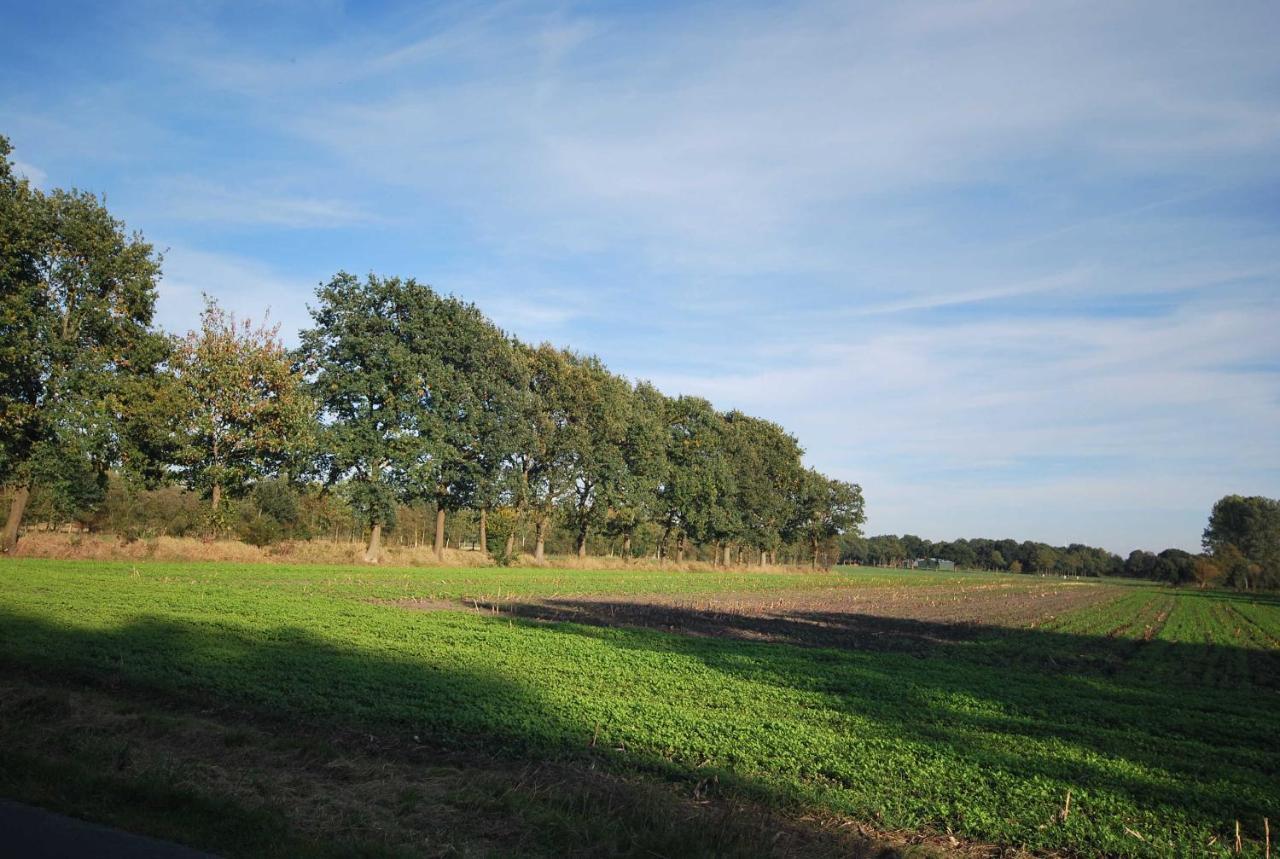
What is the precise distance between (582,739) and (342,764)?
10.3 feet

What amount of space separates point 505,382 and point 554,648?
4471 cm

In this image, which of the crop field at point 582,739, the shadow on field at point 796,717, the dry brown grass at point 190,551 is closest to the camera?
the crop field at point 582,739

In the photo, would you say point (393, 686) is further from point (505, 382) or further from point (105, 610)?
point (505, 382)

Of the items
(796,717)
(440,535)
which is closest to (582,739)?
(796,717)

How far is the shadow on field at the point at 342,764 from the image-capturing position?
6.78 metres

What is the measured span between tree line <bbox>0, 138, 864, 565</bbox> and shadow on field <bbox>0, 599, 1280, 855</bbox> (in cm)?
2718

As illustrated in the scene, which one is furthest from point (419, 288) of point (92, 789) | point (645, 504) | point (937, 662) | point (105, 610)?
point (92, 789)

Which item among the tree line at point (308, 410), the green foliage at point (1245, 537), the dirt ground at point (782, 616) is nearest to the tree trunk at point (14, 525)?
the tree line at point (308, 410)

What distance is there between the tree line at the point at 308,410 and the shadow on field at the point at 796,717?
1070 inches

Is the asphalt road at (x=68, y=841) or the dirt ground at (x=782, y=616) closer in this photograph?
the asphalt road at (x=68, y=841)

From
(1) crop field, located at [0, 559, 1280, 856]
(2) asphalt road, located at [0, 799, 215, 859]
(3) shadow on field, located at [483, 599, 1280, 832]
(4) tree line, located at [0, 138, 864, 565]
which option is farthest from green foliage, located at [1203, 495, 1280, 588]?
(2) asphalt road, located at [0, 799, 215, 859]

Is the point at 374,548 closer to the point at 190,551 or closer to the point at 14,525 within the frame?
the point at 190,551

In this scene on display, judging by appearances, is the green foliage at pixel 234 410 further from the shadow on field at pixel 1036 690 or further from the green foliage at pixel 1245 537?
the green foliage at pixel 1245 537

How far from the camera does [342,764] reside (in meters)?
8.77
